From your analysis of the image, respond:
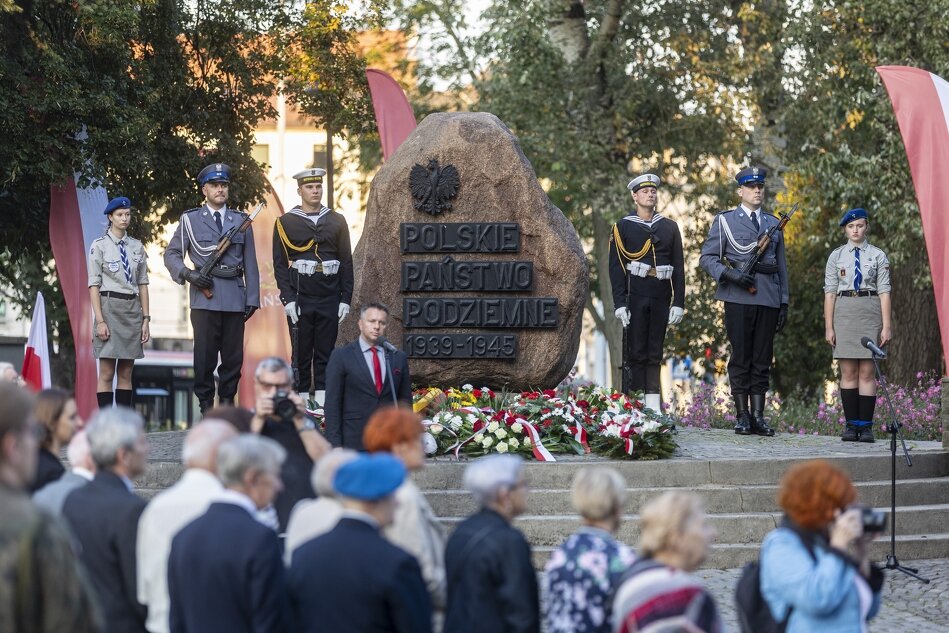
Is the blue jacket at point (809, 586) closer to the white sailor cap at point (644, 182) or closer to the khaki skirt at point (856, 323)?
the khaki skirt at point (856, 323)

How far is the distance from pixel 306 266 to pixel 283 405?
533cm

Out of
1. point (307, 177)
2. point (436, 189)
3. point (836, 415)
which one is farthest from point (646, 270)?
point (836, 415)

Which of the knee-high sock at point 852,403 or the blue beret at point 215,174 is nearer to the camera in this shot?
the blue beret at point 215,174

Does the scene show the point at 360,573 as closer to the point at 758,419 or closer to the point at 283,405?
the point at 283,405

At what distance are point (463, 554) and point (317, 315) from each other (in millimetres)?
7048

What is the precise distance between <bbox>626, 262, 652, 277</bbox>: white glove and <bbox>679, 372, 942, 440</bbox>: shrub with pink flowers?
4055 millimetres

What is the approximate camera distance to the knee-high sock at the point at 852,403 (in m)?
11.8

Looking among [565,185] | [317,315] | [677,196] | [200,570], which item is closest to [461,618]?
[200,570]

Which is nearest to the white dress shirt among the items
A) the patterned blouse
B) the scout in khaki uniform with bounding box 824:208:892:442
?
the patterned blouse

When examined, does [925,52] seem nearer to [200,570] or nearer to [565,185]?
[565,185]

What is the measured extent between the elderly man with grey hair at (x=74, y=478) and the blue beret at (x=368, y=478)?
3.57 ft

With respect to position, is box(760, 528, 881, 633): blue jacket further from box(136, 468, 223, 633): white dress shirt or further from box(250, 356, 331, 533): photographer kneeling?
box(250, 356, 331, 533): photographer kneeling

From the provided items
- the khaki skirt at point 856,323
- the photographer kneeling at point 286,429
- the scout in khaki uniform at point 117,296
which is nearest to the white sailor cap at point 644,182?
the khaki skirt at point 856,323

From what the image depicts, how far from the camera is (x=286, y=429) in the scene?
20.7 ft
